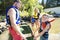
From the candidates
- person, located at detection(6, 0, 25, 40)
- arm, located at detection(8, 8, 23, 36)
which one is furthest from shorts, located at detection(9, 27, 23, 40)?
arm, located at detection(8, 8, 23, 36)

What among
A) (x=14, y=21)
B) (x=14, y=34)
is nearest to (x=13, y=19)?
(x=14, y=21)

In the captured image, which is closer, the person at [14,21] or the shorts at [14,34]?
the person at [14,21]

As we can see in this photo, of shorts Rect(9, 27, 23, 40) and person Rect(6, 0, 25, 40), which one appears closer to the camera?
person Rect(6, 0, 25, 40)

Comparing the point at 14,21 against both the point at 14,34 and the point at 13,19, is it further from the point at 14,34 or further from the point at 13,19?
the point at 14,34

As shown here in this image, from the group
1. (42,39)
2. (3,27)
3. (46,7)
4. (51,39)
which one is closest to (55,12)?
(46,7)

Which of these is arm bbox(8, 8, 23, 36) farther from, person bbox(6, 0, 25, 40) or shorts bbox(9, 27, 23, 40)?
shorts bbox(9, 27, 23, 40)

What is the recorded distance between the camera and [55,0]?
2683cm

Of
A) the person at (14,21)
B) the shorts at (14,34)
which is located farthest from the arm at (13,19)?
the shorts at (14,34)

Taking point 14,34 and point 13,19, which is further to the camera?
point 14,34

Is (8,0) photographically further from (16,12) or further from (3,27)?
(16,12)

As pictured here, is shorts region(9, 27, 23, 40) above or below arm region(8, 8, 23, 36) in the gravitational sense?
below

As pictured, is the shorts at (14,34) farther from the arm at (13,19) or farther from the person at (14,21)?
the arm at (13,19)

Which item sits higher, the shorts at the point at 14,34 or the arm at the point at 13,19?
the arm at the point at 13,19

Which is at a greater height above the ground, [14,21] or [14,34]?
[14,21]
